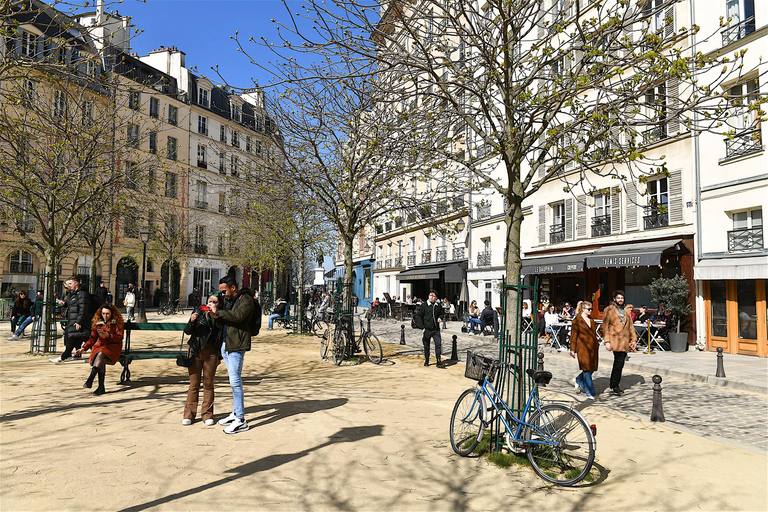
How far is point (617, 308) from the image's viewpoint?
8477 mm

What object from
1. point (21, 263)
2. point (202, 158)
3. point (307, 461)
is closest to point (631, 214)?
point (307, 461)

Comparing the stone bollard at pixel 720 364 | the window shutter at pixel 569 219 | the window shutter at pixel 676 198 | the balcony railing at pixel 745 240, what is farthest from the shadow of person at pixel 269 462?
the window shutter at pixel 569 219

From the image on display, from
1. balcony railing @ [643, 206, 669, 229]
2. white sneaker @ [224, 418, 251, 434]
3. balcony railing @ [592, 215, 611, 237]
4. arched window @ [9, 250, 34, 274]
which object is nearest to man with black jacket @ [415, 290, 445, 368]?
white sneaker @ [224, 418, 251, 434]

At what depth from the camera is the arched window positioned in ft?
90.0

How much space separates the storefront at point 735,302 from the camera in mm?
13469

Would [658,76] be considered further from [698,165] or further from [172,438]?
[698,165]

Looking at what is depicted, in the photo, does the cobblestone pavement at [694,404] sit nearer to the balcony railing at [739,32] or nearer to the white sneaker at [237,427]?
the white sneaker at [237,427]

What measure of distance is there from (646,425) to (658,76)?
13.9 ft

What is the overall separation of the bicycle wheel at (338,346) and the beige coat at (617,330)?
5.41 meters

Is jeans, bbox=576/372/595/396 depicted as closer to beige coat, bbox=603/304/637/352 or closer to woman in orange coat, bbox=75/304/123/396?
beige coat, bbox=603/304/637/352

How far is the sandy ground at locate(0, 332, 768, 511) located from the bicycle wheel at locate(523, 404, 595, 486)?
6.7 inches

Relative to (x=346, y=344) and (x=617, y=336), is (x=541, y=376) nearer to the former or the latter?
(x=617, y=336)

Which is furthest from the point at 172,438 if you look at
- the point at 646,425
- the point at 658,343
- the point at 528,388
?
the point at 658,343

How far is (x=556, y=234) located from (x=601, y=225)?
2690 mm
